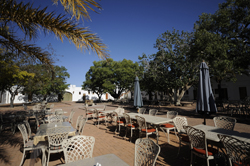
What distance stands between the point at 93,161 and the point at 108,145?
10.1ft

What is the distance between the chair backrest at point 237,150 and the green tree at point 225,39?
8132 mm

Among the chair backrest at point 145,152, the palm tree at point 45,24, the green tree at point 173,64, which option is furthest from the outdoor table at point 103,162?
the green tree at point 173,64

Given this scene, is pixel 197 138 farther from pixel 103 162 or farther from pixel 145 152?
pixel 103 162

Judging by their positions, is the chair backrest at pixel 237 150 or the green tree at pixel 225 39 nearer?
the chair backrest at pixel 237 150

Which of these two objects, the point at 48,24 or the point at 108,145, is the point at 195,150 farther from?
the point at 48,24

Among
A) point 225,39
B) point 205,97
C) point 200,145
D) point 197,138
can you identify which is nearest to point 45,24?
point 197,138

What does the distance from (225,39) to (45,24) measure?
12573 millimetres

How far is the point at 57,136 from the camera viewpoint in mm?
3625

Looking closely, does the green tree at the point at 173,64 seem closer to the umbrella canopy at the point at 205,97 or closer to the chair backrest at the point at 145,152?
the umbrella canopy at the point at 205,97

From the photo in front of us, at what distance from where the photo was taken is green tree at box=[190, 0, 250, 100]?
9.57 m

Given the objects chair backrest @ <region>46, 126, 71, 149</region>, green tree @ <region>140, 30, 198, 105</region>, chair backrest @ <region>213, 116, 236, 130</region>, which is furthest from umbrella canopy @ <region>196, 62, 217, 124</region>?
green tree @ <region>140, 30, 198, 105</region>

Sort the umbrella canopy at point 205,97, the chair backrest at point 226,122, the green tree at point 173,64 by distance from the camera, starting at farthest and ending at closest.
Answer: the green tree at point 173,64
the umbrella canopy at point 205,97
the chair backrest at point 226,122

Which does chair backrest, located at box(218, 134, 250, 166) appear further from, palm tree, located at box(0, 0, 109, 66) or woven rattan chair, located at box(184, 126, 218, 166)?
palm tree, located at box(0, 0, 109, 66)

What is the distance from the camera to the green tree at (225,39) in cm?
957
